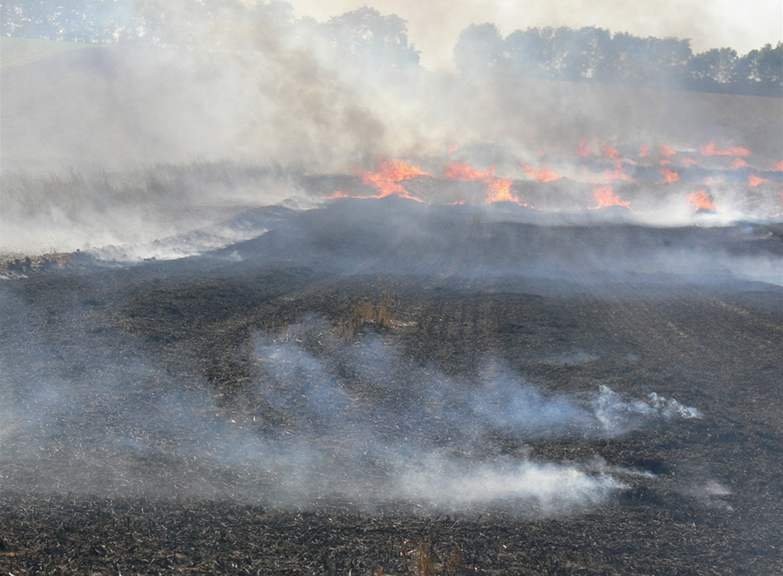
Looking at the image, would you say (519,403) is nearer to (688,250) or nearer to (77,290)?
(77,290)

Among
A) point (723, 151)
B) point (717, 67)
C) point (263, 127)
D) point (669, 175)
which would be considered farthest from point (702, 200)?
point (717, 67)

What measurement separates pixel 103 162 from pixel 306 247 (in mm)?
23958

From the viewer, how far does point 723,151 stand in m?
65.5

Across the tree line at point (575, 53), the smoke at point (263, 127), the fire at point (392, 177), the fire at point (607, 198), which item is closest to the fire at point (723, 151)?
the smoke at point (263, 127)

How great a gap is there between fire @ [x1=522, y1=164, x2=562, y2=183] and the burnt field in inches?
1131

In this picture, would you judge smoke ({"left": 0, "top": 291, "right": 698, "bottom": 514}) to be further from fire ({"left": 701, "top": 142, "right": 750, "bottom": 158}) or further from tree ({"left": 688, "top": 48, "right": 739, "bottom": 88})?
tree ({"left": 688, "top": 48, "right": 739, "bottom": 88})

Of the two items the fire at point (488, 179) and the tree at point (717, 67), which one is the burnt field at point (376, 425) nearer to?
the fire at point (488, 179)

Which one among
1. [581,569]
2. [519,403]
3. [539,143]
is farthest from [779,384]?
[539,143]

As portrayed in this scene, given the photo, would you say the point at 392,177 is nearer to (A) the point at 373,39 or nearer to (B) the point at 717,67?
(A) the point at 373,39

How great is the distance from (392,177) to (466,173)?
5.58 meters

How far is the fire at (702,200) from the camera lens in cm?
4241

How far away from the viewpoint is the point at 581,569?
7238 mm

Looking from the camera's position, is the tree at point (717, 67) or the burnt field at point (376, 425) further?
the tree at point (717, 67)

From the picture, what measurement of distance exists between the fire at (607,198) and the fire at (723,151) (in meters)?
25.2
